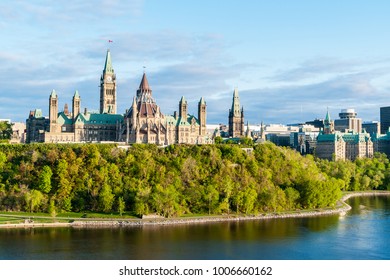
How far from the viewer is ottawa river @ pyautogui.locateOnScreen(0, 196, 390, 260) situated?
63688 mm

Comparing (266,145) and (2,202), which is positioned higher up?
(266,145)

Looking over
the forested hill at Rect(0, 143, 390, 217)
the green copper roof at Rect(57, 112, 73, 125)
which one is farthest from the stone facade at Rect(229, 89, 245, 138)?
the forested hill at Rect(0, 143, 390, 217)

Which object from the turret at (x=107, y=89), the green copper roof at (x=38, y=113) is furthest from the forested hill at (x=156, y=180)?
the turret at (x=107, y=89)

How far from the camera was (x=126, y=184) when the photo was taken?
9656cm

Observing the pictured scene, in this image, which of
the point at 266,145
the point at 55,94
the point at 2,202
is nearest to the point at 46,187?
the point at 2,202

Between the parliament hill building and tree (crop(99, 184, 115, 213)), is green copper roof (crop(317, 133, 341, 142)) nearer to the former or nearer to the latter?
the parliament hill building

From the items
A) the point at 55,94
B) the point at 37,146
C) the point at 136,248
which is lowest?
the point at 136,248

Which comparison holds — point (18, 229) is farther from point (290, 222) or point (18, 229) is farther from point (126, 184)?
point (290, 222)

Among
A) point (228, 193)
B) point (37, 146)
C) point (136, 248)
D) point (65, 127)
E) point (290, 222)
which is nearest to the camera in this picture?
point (136, 248)

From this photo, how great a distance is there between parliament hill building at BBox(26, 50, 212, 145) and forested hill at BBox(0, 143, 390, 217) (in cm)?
2899

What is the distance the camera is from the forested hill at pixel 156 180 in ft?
A: 303

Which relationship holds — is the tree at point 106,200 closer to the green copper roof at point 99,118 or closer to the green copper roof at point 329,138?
the green copper roof at point 99,118

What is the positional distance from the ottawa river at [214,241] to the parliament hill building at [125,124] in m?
54.9

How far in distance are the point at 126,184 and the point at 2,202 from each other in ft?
66.5
